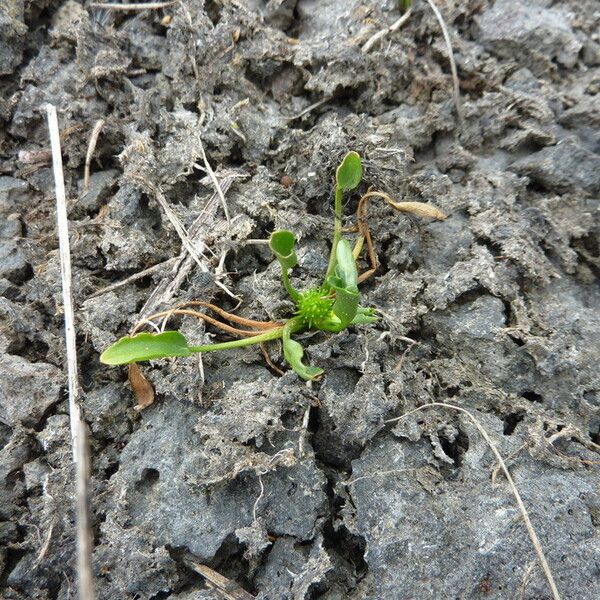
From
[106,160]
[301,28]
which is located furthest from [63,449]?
[301,28]

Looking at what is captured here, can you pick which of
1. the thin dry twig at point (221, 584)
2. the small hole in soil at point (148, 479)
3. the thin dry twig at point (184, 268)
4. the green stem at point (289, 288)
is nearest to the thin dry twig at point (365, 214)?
the green stem at point (289, 288)

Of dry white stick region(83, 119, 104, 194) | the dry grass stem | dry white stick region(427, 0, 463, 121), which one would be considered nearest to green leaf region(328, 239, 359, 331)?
the dry grass stem

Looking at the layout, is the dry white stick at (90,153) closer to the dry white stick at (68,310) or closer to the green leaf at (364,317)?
the dry white stick at (68,310)

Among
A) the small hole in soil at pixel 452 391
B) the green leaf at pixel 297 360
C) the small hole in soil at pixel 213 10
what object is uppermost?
the small hole in soil at pixel 213 10

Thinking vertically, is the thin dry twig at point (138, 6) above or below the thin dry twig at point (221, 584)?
above

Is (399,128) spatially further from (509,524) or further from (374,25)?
(509,524)

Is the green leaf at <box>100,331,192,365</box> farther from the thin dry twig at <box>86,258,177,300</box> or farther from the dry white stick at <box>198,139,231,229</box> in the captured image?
the dry white stick at <box>198,139,231,229</box>

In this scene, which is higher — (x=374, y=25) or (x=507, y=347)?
(x=374, y=25)
